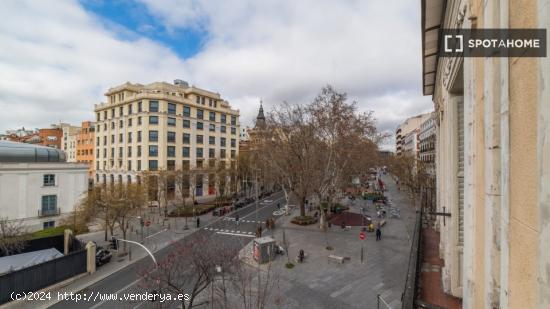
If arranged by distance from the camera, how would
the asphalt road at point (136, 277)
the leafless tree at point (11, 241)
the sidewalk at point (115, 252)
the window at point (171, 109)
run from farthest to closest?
the window at point (171, 109)
the leafless tree at point (11, 241)
the sidewalk at point (115, 252)
the asphalt road at point (136, 277)

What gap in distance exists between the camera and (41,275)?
48.4 ft

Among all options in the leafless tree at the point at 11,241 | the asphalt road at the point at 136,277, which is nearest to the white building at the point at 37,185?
the leafless tree at the point at 11,241

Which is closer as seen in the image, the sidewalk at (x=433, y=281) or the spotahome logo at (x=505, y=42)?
the spotahome logo at (x=505, y=42)

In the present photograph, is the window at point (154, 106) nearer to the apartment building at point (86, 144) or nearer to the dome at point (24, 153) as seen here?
the dome at point (24, 153)

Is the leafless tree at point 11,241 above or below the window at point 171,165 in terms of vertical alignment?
below

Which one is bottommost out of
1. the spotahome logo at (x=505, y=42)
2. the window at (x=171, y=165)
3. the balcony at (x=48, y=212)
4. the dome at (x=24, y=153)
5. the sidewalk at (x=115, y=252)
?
the sidewalk at (x=115, y=252)

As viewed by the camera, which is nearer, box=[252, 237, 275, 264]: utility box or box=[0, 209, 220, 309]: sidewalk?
box=[0, 209, 220, 309]: sidewalk

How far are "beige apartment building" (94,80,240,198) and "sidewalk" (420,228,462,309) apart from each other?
3503 cm

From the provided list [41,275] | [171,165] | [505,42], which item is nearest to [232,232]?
[41,275]

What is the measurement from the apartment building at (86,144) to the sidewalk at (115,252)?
36.7 m

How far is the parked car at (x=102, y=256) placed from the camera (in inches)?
730

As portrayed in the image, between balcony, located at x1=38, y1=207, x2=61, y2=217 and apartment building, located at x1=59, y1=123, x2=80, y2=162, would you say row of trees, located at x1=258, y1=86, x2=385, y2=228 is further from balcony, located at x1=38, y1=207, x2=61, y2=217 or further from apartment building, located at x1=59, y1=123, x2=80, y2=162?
apartment building, located at x1=59, y1=123, x2=80, y2=162

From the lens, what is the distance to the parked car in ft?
60.8

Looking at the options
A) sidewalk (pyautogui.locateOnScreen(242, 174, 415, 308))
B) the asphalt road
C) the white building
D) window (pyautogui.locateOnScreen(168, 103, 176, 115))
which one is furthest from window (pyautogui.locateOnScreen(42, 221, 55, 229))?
sidewalk (pyautogui.locateOnScreen(242, 174, 415, 308))
